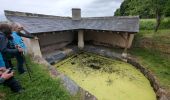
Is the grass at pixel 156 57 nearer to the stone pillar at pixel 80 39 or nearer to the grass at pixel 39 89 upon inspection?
the stone pillar at pixel 80 39

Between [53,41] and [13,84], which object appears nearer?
[13,84]

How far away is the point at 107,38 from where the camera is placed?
36.9 feet

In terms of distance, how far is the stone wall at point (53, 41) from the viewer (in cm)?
945

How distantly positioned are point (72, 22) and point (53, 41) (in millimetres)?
2639

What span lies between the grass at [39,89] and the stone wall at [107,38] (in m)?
6.49

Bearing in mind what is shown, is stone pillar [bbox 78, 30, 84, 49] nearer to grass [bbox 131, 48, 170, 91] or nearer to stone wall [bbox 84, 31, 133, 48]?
stone wall [bbox 84, 31, 133, 48]

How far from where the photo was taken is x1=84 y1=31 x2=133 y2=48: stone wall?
10.3m

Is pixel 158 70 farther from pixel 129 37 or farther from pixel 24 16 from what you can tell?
pixel 24 16

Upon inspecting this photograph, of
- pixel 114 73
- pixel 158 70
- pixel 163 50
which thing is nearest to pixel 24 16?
pixel 114 73

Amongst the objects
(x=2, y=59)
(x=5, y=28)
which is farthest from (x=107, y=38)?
(x=2, y=59)

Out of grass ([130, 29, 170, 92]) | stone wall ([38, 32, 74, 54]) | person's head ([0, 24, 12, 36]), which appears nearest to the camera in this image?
person's head ([0, 24, 12, 36])

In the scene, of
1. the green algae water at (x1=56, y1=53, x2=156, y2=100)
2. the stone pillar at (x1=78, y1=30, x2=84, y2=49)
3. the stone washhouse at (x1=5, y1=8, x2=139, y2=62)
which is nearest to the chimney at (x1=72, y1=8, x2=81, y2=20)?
the stone washhouse at (x1=5, y1=8, x2=139, y2=62)

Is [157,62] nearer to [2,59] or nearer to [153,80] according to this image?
[153,80]

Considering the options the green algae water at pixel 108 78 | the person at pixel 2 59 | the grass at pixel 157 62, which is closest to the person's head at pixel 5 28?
the person at pixel 2 59
